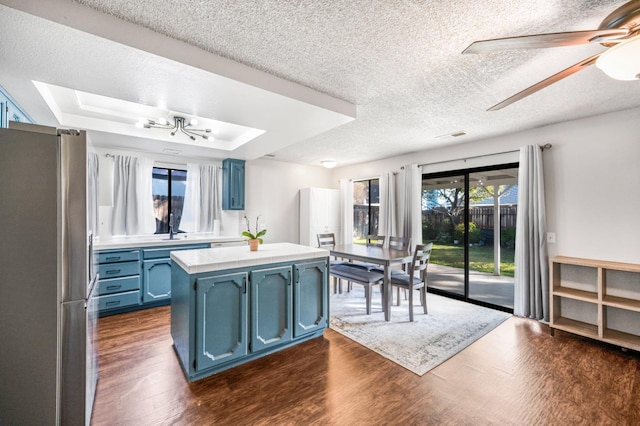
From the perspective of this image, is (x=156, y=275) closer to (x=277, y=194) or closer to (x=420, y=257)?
(x=277, y=194)

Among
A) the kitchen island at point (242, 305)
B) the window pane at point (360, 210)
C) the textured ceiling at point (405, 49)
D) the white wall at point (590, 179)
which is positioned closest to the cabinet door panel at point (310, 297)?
the kitchen island at point (242, 305)

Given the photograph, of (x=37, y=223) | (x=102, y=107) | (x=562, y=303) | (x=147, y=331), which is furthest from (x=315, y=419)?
(x=102, y=107)

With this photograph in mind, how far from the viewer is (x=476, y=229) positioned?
13.4ft

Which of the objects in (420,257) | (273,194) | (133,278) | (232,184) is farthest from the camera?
(273,194)

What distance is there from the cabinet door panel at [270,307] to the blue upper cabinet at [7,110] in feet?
7.87

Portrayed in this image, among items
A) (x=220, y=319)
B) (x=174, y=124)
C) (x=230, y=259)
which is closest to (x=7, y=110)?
(x=174, y=124)

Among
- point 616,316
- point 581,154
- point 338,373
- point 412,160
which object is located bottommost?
point 338,373

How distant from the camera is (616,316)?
283 cm

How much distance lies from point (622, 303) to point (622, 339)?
356 mm

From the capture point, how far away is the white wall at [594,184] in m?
2.76

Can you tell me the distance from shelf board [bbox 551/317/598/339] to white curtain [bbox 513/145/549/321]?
25cm

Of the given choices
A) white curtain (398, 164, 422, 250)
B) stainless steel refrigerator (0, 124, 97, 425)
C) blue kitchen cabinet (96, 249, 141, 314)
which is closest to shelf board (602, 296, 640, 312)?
white curtain (398, 164, 422, 250)

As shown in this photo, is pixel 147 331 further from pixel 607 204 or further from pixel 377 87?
pixel 607 204

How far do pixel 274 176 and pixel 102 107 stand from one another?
3.04 m
